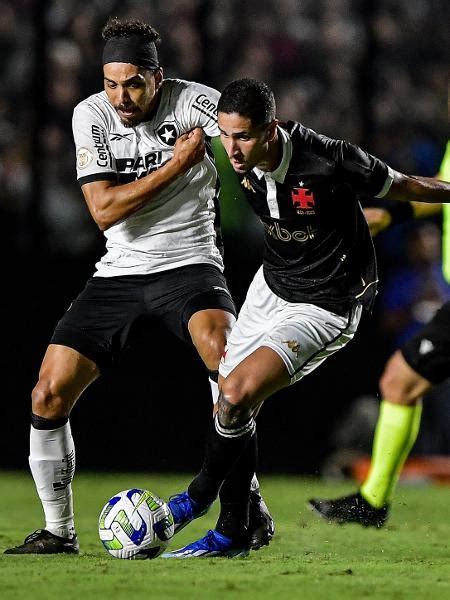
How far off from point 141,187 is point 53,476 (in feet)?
4.51

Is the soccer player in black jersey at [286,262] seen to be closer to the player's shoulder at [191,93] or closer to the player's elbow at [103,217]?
the player's shoulder at [191,93]

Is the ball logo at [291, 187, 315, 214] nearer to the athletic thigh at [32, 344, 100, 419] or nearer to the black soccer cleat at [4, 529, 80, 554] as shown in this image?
the athletic thigh at [32, 344, 100, 419]

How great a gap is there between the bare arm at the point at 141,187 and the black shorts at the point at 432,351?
1646 millimetres

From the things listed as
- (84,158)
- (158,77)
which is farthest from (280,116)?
(84,158)

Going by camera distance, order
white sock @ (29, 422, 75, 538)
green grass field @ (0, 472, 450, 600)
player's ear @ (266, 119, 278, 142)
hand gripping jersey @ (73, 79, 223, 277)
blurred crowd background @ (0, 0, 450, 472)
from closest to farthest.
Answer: green grass field @ (0, 472, 450, 600) → player's ear @ (266, 119, 278, 142) → white sock @ (29, 422, 75, 538) → hand gripping jersey @ (73, 79, 223, 277) → blurred crowd background @ (0, 0, 450, 472)

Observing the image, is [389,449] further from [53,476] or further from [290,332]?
[53,476]

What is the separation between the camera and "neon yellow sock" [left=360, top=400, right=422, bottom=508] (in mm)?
6090

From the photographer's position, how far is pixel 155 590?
3.99 metres

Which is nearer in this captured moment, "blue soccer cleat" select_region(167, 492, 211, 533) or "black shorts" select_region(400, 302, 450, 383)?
"blue soccer cleat" select_region(167, 492, 211, 533)

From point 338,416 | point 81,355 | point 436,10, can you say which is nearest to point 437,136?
point 436,10

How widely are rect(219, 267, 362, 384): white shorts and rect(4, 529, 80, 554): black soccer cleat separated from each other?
1071mm

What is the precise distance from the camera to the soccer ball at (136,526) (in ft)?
→ 16.1

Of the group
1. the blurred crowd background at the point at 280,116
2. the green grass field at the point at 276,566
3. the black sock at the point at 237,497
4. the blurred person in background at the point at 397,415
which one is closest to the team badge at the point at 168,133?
the blurred person in background at the point at 397,415

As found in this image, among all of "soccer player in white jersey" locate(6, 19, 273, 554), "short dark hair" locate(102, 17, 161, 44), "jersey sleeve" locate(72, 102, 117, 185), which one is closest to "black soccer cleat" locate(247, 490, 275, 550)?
"soccer player in white jersey" locate(6, 19, 273, 554)
